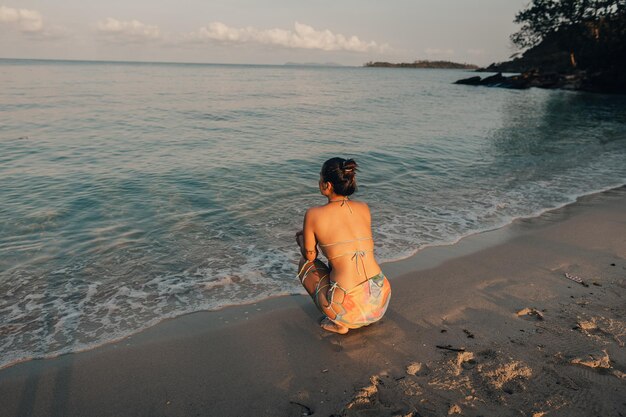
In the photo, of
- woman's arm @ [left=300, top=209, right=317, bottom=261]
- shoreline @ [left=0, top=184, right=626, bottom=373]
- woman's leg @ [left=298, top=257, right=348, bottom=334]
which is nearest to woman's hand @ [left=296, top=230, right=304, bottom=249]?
woman's arm @ [left=300, top=209, right=317, bottom=261]

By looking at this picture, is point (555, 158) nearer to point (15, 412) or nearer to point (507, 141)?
point (507, 141)

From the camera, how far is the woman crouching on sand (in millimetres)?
3791

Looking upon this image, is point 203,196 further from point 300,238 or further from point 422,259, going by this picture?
point 300,238

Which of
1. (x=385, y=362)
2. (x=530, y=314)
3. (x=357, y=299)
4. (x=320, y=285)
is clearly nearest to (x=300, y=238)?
(x=320, y=285)

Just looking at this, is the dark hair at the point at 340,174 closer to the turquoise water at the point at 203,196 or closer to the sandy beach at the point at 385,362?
the sandy beach at the point at 385,362

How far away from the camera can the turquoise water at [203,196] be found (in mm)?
5145

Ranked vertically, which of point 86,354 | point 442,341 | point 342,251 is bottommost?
point 86,354

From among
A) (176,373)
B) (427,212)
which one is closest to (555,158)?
(427,212)

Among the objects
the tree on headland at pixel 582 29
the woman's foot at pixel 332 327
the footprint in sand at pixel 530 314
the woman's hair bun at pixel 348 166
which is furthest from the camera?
the tree on headland at pixel 582 29

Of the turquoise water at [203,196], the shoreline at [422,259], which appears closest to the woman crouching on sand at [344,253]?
the shoreline at [422,259]

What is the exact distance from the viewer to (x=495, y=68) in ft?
435

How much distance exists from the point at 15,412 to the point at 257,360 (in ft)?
6.22

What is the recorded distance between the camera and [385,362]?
364 centimetres

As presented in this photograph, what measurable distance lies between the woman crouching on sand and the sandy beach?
33 centimetres
